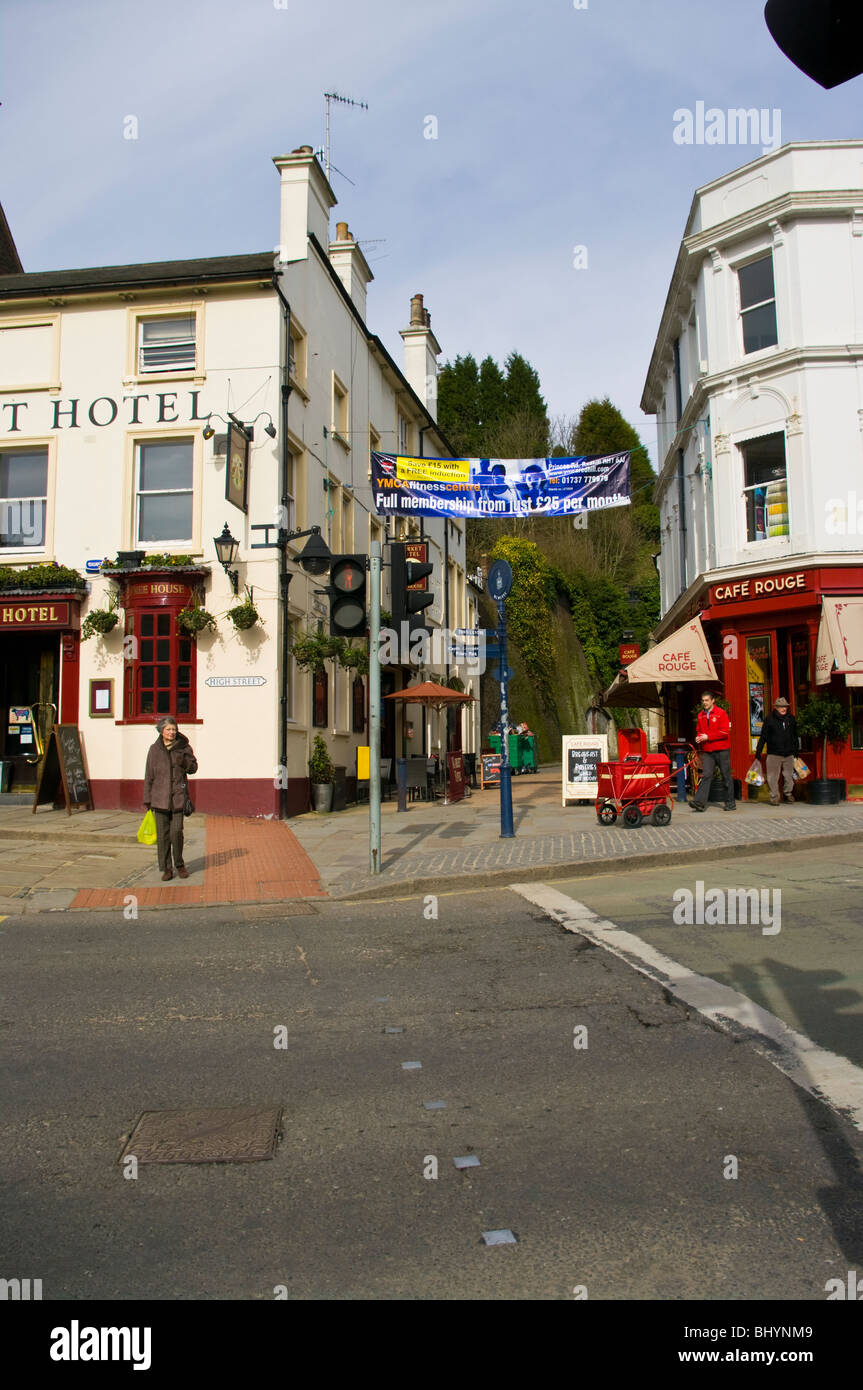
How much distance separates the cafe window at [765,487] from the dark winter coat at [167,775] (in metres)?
12.5

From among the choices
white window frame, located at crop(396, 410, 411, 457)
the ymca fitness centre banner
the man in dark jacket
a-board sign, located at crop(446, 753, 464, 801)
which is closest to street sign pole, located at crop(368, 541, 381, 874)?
the ymca fitness centre banner

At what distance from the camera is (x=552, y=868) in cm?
Answer: 1129

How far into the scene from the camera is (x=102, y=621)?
57.4 ft

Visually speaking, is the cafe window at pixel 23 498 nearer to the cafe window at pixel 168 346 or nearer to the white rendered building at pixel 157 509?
the white rendered building at pixel 157 509

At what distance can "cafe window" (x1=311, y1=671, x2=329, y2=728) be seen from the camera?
20031 millimetres

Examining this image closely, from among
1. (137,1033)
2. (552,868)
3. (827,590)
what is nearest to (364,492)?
(827,590)

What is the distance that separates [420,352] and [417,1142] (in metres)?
31.9

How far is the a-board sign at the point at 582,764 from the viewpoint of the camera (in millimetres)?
18500

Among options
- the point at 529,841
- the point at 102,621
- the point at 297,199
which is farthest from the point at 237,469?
the point at 529,841

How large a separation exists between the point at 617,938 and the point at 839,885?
3221 mm

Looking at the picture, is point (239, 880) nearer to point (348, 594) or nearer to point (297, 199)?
point (348, 594)

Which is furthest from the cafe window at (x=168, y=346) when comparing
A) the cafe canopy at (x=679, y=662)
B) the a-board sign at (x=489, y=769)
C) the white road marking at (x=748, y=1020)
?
the white road marking at (x=748, y=1020)

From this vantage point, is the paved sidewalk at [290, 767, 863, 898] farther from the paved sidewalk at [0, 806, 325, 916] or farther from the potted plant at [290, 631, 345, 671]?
the potted plant at [290, 631, 345, 671]
